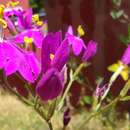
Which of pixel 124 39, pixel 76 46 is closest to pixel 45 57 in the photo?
pixel 76 46

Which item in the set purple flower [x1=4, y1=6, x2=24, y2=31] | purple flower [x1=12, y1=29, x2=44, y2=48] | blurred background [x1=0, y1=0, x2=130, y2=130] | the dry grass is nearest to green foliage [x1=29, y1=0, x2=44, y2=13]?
blurred background [x1=0, y1=0, x2=130, y2=130]

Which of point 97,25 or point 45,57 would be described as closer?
point 45,57

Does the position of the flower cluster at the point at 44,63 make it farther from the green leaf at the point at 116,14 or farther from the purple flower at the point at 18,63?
the green leaf at the point at 116,14

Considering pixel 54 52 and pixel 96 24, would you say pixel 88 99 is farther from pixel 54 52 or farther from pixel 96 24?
pixel 54 52

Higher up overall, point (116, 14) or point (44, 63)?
point (44, 63)

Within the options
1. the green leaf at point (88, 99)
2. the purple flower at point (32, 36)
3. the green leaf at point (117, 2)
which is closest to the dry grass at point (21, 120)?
the green leaf at point (88, 99)

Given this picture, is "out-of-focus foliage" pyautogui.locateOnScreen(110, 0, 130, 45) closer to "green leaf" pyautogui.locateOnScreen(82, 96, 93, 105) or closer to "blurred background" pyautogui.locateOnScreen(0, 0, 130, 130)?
"blurred background" pyautogui.locateOnScreen(0, 0, 130, 130)
